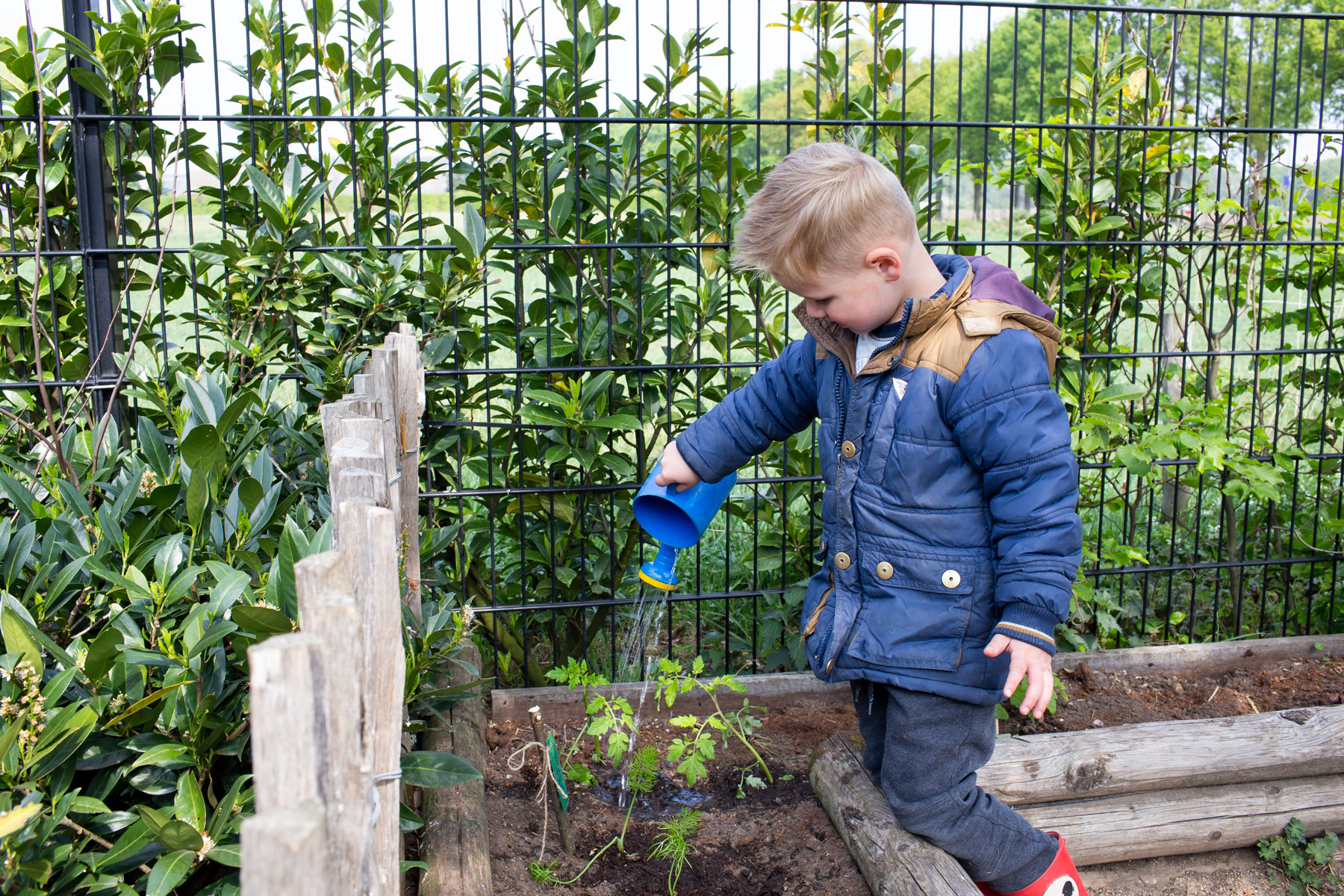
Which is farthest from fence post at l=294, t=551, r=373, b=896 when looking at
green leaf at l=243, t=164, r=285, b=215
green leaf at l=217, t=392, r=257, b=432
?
green leaf at l=243, t=164, r=285, b=215

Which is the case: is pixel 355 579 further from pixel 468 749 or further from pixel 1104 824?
pixel 1104 824

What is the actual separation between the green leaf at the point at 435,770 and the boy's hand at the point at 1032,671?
1030 mm

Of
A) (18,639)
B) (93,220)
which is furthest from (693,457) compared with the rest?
(93,220)

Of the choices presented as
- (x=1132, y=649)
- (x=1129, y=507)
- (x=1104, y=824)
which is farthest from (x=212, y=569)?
(x=1129, y=507)

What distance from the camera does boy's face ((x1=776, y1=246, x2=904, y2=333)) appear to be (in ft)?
6.38

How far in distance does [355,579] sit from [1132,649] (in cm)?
291

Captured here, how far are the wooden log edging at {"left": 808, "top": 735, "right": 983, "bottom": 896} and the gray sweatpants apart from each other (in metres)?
0.05

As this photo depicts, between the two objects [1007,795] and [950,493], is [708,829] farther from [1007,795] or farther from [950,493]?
[950,493]

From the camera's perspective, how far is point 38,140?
2.72 m

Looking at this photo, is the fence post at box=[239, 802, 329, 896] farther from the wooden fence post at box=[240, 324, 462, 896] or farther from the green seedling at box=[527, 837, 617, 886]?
the green seedling at box=[527, 837, 617, 886]

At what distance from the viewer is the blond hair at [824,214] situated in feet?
6.25

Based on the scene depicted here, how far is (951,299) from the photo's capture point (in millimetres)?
2025

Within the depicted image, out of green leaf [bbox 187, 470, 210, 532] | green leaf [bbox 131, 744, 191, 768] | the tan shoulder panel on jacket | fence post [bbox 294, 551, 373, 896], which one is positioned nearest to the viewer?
fence post [bbox 294, 551, 373, 896]

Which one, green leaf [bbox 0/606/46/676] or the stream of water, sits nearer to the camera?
green leaf [bbox 0/606/46/676]
